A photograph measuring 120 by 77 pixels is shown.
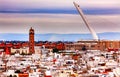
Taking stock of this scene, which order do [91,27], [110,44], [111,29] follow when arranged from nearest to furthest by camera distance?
[111,29] < [91,27] < [110,44]

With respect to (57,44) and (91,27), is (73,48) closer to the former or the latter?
(57,44)

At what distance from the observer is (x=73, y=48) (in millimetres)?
14727

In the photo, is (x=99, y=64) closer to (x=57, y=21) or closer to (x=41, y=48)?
(x=57, y=21)

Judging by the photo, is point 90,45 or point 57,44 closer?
point 57,44

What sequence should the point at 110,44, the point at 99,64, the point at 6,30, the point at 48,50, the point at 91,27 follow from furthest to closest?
the point at 48,50 → the point at 110,44 → the point at 91,27 → the point at 99,64 → the point at 6,30

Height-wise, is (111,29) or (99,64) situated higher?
(111,29)

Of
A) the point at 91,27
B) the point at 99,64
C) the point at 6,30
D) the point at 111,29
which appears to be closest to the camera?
the point at 6,30

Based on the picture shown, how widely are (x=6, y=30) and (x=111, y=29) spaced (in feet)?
7.06

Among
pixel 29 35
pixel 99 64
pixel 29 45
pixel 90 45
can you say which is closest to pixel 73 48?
pixel 90 45

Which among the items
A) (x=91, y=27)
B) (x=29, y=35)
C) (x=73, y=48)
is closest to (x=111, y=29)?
(x=91, y=27)

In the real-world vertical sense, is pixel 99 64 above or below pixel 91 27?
below

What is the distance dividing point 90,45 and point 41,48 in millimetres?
1548

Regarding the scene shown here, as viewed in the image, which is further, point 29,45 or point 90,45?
point 90,45

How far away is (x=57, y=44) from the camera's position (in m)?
13.7
